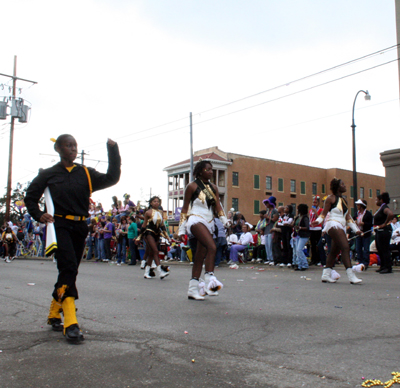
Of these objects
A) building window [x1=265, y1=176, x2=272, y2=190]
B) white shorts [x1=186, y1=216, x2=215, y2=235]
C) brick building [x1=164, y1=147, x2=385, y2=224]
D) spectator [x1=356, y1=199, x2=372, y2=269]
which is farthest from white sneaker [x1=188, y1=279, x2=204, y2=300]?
building window [x1=265, y1=176, x2=272, y2=190]

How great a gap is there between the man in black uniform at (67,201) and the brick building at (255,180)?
53.2m

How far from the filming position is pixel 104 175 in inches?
177

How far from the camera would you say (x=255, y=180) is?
62.0m

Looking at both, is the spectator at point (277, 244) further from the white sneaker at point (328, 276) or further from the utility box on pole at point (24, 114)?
the utility box on pole at point (24, 114)

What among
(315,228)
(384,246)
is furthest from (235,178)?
(384,246)

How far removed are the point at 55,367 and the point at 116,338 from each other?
2.93 feet

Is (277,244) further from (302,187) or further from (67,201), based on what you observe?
(302,187)

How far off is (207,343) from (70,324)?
116 centimetres

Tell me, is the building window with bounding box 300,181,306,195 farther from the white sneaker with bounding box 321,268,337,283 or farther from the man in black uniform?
the man in black uniform

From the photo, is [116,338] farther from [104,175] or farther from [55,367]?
[104,175]

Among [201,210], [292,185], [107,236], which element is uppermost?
[292,185]

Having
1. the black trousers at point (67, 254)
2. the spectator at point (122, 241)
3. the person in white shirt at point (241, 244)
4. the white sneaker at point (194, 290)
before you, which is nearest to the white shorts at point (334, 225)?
the white sneaker at point (194, 290)

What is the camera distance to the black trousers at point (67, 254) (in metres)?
4.21

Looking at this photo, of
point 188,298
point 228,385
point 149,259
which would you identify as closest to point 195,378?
point 228,385
